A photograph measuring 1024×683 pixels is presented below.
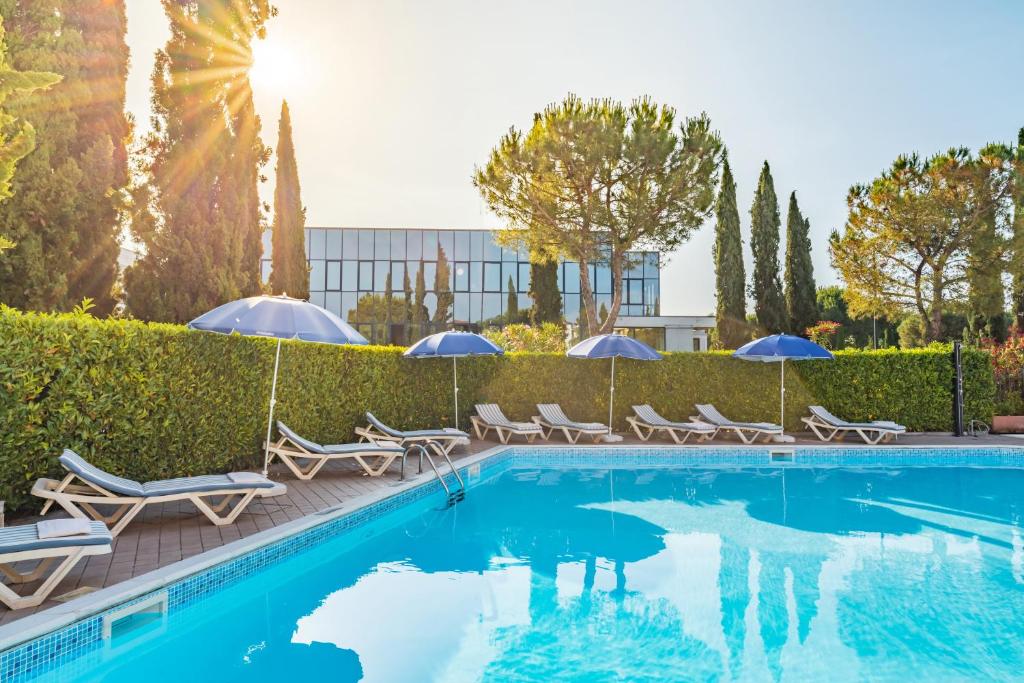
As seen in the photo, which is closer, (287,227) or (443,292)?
(287,227)

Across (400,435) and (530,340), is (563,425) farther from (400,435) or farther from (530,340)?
Result: (530,340)

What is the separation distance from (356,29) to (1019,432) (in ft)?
50.5

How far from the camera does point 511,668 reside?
353 cm

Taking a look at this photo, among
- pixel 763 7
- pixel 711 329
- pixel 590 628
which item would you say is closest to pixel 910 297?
pixel 711 329

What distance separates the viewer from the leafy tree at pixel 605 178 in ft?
53.3

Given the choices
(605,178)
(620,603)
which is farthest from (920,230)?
(620,603)

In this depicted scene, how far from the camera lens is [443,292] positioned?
31.0 metres

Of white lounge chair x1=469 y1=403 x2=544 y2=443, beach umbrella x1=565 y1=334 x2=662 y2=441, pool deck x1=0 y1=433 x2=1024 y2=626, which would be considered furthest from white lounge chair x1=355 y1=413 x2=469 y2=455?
beach umbrella x1=565 y1=334 x2=662 y2=441

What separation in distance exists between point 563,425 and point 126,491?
836cm

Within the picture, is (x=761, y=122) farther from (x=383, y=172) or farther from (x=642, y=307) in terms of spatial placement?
(x=642, y=307)

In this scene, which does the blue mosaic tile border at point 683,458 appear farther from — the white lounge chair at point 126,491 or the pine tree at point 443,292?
the pine tree at point 443,292

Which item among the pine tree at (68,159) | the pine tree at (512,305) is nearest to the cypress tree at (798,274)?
the pine tree at (512,305)

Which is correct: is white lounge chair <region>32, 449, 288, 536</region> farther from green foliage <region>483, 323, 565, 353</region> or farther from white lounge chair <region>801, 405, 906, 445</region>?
green foliage <region>483, 323, 565, 353</region>

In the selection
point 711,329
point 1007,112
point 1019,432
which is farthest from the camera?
point 711,329
